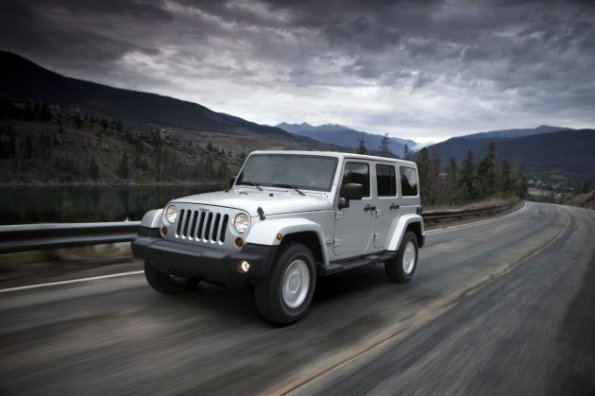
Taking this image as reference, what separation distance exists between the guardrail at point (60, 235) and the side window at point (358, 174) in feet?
16.0

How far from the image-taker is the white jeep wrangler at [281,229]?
4641 millimetres

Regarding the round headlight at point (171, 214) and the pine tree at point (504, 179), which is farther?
the pine tree at point (504, 179)

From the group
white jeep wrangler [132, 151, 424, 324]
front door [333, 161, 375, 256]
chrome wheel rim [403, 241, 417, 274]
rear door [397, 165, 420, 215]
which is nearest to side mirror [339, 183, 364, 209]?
white jeep wrangler [132, 151, 424, 324]

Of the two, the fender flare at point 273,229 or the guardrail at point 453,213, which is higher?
the fender flare at point 273,229

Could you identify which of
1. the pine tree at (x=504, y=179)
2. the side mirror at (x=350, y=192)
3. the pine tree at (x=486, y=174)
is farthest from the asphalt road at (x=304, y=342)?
the pine tree at (x=504, y=179)

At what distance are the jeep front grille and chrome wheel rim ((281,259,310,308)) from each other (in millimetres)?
826

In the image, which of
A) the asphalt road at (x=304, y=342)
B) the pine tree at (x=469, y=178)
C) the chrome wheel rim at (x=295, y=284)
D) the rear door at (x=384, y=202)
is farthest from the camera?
the pine tree at (x=469, y=178)

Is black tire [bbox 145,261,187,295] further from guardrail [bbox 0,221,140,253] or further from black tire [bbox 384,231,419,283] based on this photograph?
black tire [bbox 384,231,419,283]

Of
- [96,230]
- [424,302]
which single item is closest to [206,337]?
[424,302]

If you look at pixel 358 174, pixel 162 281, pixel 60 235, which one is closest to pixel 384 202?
pixel 358 174

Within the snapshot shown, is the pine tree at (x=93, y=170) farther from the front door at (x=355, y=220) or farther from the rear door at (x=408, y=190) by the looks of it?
the front door at (x=355, y=220)

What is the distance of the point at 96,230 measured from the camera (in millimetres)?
8258

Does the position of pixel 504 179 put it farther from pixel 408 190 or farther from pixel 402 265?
pixel 402 265

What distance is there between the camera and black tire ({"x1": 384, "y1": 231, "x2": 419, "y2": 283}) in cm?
729
